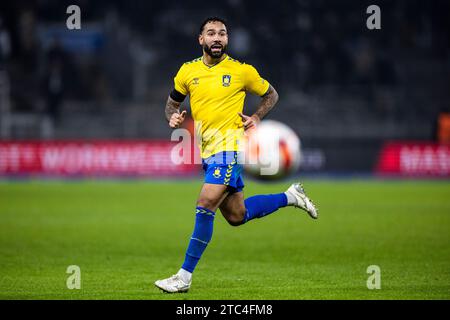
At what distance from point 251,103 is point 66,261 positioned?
53.9ft

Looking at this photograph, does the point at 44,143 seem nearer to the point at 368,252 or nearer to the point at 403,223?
the point at 403,223

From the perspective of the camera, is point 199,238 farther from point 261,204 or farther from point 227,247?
point 227,247

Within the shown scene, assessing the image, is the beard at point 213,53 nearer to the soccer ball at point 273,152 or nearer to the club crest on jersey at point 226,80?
the club crest on jersey at point 226,80

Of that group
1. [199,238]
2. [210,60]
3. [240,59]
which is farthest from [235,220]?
[240,59]

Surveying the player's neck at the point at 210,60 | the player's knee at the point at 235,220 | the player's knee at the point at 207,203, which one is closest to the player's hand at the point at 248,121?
the player's neck at the point at 210,60

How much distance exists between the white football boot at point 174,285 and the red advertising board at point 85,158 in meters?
18.3

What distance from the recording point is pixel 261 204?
8.98m

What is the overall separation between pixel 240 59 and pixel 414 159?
244 inches

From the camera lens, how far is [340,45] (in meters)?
30.1

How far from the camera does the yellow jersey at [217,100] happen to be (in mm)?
8344

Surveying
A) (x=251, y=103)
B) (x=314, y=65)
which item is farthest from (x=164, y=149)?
(x=314, y=65)

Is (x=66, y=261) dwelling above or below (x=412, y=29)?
below

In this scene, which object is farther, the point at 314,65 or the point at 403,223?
the point at 314,65
